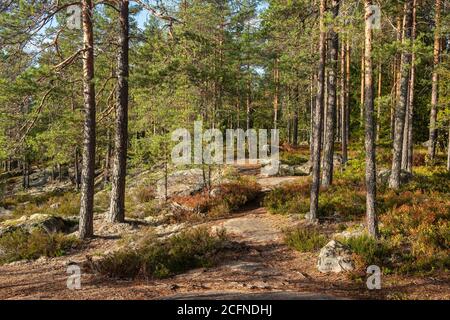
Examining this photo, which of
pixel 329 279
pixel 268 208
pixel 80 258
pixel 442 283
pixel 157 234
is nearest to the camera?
pixel 442 283

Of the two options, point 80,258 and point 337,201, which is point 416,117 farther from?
point 80,258

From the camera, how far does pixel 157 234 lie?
1277 cm

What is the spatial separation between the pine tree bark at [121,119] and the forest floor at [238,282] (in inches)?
77.5

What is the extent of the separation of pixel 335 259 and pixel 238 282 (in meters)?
2.53

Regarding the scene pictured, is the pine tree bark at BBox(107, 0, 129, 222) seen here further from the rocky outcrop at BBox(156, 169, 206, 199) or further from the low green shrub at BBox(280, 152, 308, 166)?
the low green shrub at BBox(280, 152, 308, 166)

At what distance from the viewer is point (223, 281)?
8.36 meters

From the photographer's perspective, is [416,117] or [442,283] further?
[416,117]

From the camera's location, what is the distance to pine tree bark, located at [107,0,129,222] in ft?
41.9

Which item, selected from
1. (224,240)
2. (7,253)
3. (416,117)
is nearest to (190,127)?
(224,240)

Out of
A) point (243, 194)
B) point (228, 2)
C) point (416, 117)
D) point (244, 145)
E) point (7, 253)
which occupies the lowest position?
point (7, 253)

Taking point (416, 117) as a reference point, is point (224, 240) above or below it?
below

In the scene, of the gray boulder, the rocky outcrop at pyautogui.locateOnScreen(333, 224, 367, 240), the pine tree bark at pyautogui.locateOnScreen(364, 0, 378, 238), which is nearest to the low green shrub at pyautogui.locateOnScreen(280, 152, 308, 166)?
the rocky outcrop at pyautogui.locateOnScreen(333, 224, 367, 240)

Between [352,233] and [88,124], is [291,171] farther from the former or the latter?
[88,124]

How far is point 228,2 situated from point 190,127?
635 inches
